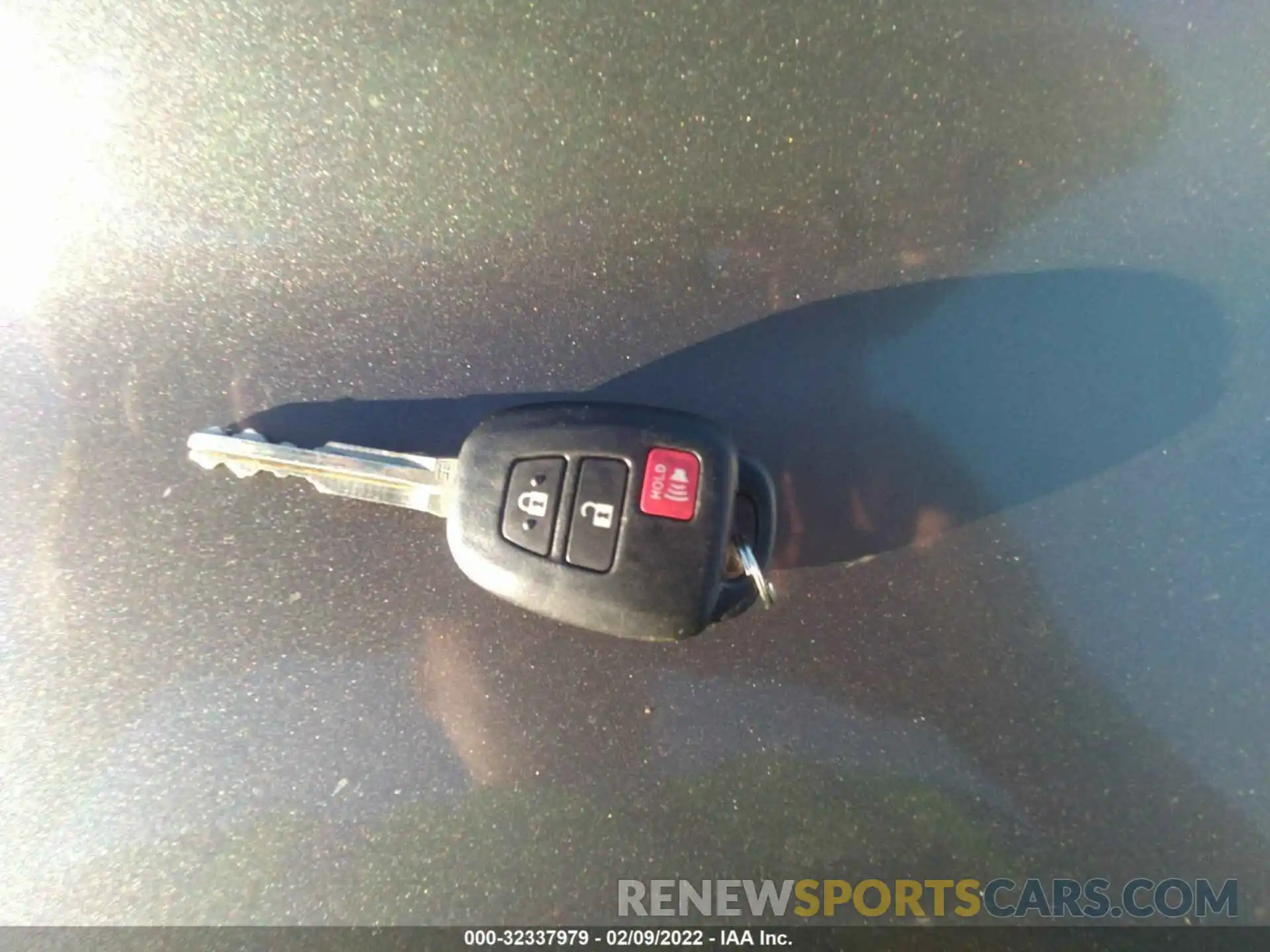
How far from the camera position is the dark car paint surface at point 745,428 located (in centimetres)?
53

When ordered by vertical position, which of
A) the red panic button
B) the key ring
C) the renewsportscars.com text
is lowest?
the renewsportscars.com text

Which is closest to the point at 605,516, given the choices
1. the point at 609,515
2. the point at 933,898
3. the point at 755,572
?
the point at 609,515

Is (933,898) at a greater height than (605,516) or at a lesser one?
lesser

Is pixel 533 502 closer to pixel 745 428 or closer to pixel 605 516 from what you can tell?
pixel 605 516

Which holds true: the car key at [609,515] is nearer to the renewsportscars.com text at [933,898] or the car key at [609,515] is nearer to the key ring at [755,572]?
the key ring at [755,572]

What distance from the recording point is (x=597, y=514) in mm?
481

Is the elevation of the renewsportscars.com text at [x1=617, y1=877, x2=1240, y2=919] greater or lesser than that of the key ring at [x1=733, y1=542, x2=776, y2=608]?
lesser

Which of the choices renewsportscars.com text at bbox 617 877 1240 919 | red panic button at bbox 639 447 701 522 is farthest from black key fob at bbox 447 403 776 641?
renewsportscars.com text at bbox 617 877 1240 919

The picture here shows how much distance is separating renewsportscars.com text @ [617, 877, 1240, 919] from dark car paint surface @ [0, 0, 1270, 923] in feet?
0.04

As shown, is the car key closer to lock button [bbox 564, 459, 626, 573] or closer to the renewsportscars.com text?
lock button [bbox 564, 459, 626, 573]

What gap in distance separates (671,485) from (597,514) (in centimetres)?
5

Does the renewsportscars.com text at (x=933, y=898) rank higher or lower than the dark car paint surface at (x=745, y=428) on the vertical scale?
lower

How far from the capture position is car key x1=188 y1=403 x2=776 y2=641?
18.5 inches

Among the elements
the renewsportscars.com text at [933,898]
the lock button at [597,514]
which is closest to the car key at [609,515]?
the lock button at [597,514]
